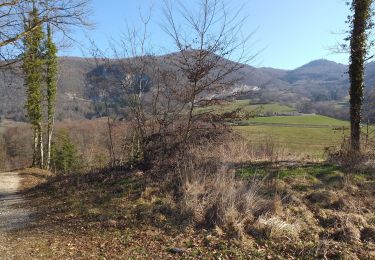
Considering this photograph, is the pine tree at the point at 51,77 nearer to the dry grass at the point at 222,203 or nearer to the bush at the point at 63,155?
the bush at the point at 63,155

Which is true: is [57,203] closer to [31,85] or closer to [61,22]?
[61,22]

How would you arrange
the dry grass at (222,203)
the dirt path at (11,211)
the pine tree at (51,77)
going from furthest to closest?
1. the pine tree at (51,77)
2. the dirt path at (11,211)
3. the dry grass at (222,203)

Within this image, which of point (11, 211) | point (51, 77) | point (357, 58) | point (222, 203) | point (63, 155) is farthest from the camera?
point (63, 155)

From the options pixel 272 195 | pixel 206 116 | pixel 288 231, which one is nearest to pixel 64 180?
pixel 206 116

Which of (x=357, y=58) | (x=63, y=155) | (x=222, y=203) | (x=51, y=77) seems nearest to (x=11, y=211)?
(x=222, y=203)

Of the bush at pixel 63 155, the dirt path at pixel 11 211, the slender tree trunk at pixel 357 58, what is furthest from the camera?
the bush at pixel 63 155

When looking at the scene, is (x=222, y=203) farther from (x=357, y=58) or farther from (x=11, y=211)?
(x=357, y=58)

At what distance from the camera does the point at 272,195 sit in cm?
891

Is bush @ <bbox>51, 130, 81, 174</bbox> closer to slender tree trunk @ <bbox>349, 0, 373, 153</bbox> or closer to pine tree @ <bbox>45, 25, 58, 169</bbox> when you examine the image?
pine tree @ <bbox>45, 25, 58, 169</bbox>

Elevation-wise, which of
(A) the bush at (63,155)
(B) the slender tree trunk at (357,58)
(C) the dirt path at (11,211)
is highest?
(B) the slender tree trunk at (357,58)

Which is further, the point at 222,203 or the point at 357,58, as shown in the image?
the point at 357,58

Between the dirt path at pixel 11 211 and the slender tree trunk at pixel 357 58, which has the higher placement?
the slender tree trunk at pixel 357 58

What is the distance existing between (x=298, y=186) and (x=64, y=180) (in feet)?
26.0

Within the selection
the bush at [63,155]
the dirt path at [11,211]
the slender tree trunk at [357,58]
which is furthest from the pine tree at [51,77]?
the slender tree trunk at [357,58]
